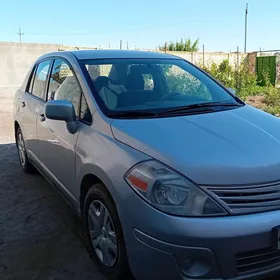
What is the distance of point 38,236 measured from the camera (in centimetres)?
310

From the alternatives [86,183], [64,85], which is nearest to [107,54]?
[64,85]

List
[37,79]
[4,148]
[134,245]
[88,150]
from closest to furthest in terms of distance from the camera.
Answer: [134,245] < [88,150] < [37,79] < [4,148]

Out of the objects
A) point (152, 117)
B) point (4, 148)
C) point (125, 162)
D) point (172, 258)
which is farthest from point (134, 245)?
point (4, 148)

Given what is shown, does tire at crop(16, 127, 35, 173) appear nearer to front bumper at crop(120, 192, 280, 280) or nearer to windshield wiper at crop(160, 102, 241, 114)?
windshield wiper at crop(160, 102, 241, 114)

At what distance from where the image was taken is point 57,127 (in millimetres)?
3113

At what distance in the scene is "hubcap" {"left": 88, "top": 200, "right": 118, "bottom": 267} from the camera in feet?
7.61

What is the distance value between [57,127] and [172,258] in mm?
1680

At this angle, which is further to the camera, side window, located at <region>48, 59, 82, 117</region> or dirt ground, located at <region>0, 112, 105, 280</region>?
side window, located at <region>48, 59, 82, 117</region>

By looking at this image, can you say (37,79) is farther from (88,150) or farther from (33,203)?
(88,150)

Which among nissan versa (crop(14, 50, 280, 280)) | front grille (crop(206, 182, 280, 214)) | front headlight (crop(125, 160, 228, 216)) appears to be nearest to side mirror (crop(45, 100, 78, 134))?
nissan versa (crop(14, 50, 280, 280))

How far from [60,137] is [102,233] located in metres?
0.97

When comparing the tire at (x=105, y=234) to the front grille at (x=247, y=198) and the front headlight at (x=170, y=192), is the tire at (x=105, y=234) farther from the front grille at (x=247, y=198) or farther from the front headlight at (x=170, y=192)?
the front grille at (x=247, y=198)

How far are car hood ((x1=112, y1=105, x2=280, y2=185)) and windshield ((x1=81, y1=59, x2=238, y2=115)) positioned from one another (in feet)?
1.03

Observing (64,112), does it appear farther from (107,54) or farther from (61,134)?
(107,54)
